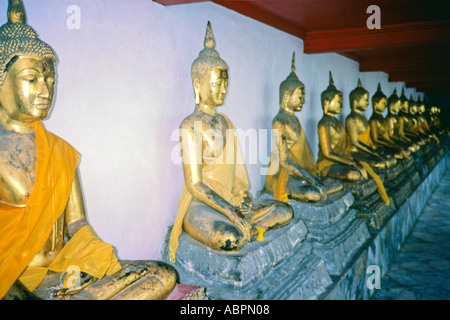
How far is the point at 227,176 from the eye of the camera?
9.45 feet

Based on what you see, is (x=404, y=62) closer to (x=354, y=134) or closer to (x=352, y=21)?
(x=354, y=134)

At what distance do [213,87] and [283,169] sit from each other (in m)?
1.37

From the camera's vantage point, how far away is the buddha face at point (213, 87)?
268 cm

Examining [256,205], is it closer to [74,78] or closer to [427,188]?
[74,78]

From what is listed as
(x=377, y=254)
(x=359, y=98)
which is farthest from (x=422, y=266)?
(x=359, y=98)

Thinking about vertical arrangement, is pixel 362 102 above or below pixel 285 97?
above

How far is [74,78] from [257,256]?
1.58 metres

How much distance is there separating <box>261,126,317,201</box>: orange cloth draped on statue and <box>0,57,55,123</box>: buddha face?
7.81 feet

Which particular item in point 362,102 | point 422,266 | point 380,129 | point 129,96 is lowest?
point 422,266

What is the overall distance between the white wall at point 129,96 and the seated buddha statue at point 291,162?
1.78 feet

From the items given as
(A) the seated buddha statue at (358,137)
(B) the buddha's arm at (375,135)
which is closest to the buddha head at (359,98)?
(A) the seated buddha statue at (358,137)
